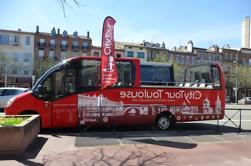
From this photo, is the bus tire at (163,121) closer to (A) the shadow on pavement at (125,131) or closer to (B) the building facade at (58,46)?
(A) the shadow on pavement at (125,131)

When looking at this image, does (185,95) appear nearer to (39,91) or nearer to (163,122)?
(163,122)

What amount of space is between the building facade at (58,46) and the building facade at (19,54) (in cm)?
128

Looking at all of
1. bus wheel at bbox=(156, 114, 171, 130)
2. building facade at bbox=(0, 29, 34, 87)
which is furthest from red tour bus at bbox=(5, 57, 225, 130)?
building facade at bbox=(0, 29, 34, 87)

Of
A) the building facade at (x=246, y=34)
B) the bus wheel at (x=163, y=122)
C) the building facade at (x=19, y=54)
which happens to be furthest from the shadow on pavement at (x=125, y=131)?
the building facade at (x=246, y=34)

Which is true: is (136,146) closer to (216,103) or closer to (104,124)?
(104,124)

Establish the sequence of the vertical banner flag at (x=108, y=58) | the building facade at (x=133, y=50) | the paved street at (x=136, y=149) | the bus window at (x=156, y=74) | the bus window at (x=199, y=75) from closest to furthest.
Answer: the paved street at (x=136, y=149) < the vertical banner flag at (x=108, y=58) < the bus window at (x=156, y=74) < the bus window at (x=199, y=75) < the building facade at (x=133, y=50)

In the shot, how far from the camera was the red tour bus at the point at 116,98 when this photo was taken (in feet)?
41.4

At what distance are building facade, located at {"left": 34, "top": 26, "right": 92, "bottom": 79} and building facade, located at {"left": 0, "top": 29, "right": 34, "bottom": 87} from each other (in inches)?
50.4

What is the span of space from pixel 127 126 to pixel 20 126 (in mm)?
6552

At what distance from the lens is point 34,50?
6906 cm

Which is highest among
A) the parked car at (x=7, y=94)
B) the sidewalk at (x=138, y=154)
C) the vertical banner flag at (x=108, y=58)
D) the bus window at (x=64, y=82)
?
the vertical banner flag at (x=108, y=58)

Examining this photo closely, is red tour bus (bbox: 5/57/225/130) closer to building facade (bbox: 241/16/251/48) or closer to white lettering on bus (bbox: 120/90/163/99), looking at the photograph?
white lettering on bus (bbox: 120/90/163/99)

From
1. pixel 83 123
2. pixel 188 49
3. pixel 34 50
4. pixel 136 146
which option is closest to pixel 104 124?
pixel 83 123

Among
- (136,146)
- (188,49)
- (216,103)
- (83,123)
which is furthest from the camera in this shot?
(188,49)
